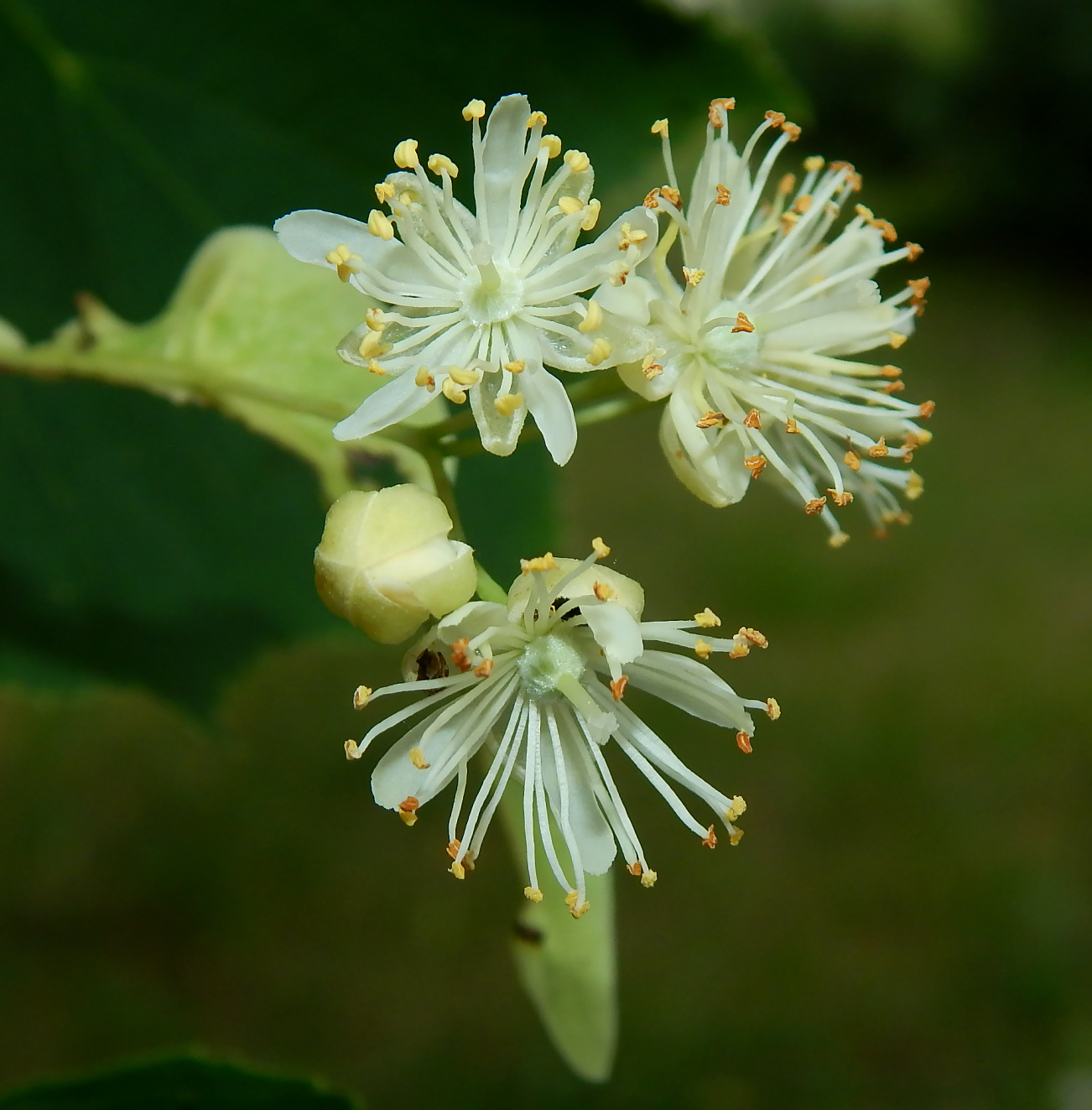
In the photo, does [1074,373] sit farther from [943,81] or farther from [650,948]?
[650,948]

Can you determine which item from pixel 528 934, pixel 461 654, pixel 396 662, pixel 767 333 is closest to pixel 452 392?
pixel 461 654

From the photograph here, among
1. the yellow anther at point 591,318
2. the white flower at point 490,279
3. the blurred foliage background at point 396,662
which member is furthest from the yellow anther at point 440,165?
the blurred foliage background at point 396,662

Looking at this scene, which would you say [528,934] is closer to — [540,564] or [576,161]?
[540,564]

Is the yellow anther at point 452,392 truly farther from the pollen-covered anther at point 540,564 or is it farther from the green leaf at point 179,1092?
the green leaf at point 179,1092

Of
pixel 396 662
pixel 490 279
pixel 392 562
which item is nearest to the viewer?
pixel 392 562

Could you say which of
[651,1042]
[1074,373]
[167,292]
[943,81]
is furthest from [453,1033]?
[943,81]

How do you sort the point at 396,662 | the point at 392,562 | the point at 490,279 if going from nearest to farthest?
the point at 392,562 < the point at 490,279 < the point at 396,662

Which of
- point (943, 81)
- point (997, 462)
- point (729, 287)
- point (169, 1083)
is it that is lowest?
point (169, 1083)
